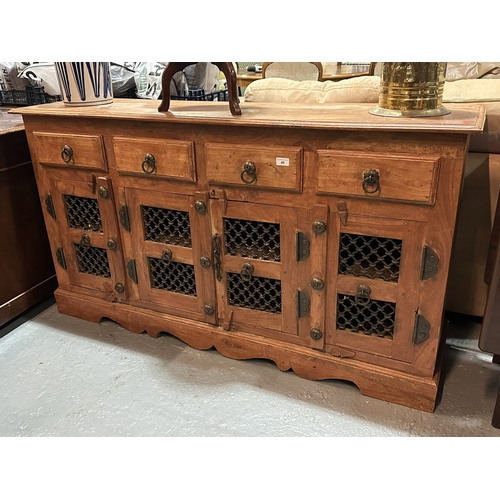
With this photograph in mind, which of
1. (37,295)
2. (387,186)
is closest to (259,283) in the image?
(387,186)

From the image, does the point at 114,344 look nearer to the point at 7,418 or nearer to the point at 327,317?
the point at 7,418

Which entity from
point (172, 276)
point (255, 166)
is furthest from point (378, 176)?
point (172, 276)

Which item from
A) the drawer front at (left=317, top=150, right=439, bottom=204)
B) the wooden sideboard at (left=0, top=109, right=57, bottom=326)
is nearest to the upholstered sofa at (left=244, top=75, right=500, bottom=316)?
the drawer front at (left=317, top=150, right=439, bottom=204)

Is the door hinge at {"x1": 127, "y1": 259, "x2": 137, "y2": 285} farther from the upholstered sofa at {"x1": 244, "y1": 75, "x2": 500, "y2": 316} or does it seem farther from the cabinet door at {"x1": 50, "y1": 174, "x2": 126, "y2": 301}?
the upholstered sofa at {"x1": 244, "y1": 75, "x2": 500, "y2": 316}

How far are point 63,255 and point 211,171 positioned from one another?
2.83 ft

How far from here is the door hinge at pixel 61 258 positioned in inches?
76.5

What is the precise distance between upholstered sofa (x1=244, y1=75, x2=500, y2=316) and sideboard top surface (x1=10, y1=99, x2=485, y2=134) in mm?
114

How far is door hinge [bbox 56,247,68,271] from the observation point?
76.5 inches

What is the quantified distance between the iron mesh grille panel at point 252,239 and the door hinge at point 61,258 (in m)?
0.80

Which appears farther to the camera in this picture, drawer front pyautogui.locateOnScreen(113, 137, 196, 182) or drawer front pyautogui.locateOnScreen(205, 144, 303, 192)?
drawer front pyautogui.locateOnScreen(113, 137, 196, 182)

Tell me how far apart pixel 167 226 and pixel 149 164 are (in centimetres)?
25

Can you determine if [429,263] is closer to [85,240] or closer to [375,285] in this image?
[375,285]

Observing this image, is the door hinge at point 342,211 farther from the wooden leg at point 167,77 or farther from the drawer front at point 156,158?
the wooden leg at point 167,77

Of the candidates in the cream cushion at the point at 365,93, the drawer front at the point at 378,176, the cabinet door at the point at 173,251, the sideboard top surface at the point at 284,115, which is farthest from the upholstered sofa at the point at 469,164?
the cabinet door at the point at 173,251
